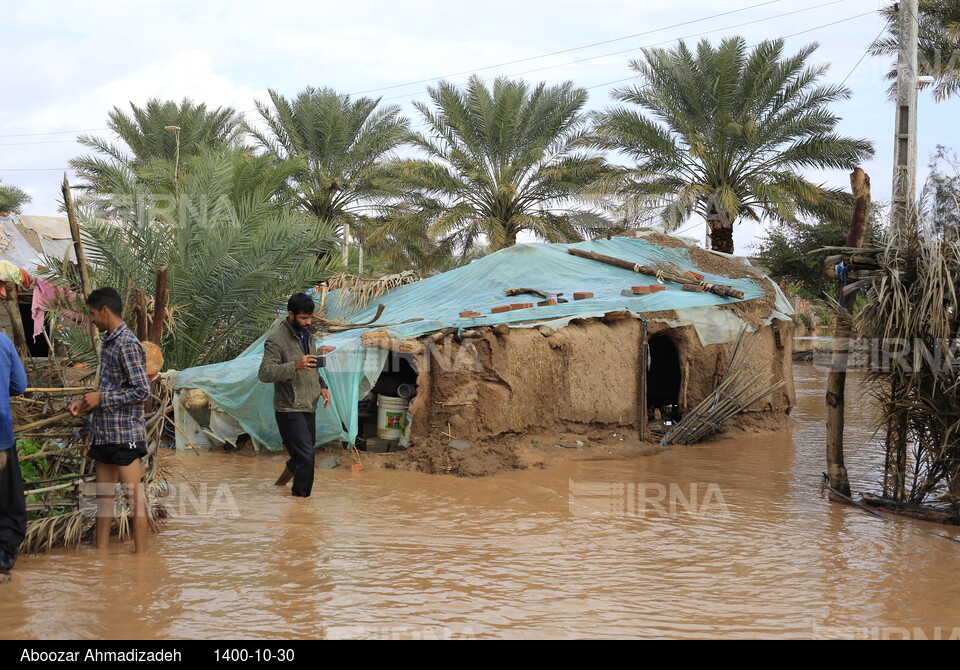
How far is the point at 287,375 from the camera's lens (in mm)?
7016

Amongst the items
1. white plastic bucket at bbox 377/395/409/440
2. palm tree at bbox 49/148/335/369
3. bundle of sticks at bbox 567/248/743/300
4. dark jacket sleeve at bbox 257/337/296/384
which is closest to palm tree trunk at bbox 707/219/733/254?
bundle of sticks at bbox 567/248/743/300

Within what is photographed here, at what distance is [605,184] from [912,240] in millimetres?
12370

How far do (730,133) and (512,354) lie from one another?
9871 mm

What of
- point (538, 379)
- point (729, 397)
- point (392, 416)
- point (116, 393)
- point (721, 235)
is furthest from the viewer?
point (721, 235)

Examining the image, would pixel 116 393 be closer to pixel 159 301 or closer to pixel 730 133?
pixel 159 301

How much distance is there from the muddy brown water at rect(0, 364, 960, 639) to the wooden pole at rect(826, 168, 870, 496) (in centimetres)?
34

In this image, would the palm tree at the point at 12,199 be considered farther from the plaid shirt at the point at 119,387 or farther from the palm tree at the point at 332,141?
the plaid shirt at the point at 119,387

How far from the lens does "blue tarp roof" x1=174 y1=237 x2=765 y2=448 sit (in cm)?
1002

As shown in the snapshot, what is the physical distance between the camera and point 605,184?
19109mm

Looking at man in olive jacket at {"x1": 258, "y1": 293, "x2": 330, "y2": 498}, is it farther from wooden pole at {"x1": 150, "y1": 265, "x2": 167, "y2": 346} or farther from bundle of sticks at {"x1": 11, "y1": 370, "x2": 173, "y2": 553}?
bundle of sticks at {"x1": 11, "y1": 370, "x2": 173, "y2": 553}

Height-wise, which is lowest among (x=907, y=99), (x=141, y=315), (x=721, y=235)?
(x=141, y=315)

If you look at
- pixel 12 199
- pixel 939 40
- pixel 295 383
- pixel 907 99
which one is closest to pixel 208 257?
pixel 295 383

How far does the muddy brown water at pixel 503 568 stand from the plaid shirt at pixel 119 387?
88 centimetres

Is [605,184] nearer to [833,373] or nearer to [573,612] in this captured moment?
[833,373]
